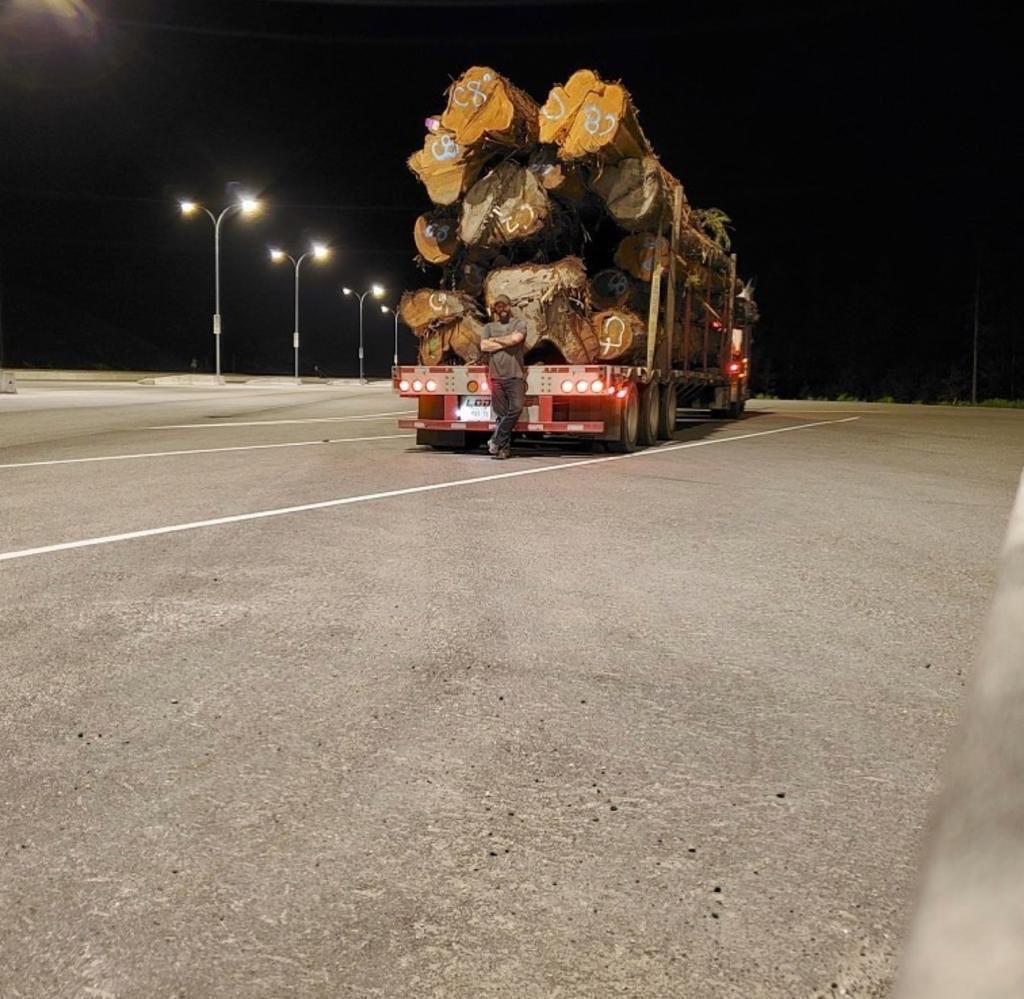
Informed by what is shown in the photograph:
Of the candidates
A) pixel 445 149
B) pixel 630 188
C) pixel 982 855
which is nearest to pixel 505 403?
pixel 630 188

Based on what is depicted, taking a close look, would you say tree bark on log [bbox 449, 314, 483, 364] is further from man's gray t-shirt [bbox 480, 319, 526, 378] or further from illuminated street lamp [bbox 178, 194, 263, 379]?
illuminated street lamp [bbox 178, 194, 263, 379]

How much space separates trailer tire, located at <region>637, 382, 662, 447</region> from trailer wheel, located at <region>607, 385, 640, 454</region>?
264mm

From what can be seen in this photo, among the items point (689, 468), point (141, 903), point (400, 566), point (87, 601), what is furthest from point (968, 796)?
point (689, 468)

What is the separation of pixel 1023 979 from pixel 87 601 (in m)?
4.96

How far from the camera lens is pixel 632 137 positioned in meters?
12.8

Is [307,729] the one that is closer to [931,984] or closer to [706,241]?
[931,984]

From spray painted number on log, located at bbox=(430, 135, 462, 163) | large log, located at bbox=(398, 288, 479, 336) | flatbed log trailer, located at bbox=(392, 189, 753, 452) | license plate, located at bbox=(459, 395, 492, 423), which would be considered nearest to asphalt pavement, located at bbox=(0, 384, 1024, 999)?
flatbed log trailer, located at bbox=(392, 189, 753, 452)

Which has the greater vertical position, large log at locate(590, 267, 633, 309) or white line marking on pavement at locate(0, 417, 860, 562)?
large log at locate(590, 267, 633, 309)

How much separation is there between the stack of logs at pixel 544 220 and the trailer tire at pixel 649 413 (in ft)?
2.45

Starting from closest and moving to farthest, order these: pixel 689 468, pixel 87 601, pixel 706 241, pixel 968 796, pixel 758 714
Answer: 1. pixel 968 796
2. pixel 758 714
3. pixel 87 601
4. pixel 689 468
5. pixel 706 241

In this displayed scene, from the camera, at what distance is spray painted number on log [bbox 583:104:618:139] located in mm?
12281

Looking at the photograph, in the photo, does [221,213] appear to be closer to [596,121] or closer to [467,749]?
[596,121]

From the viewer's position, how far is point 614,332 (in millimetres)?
13070

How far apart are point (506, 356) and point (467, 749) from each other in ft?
30.1
